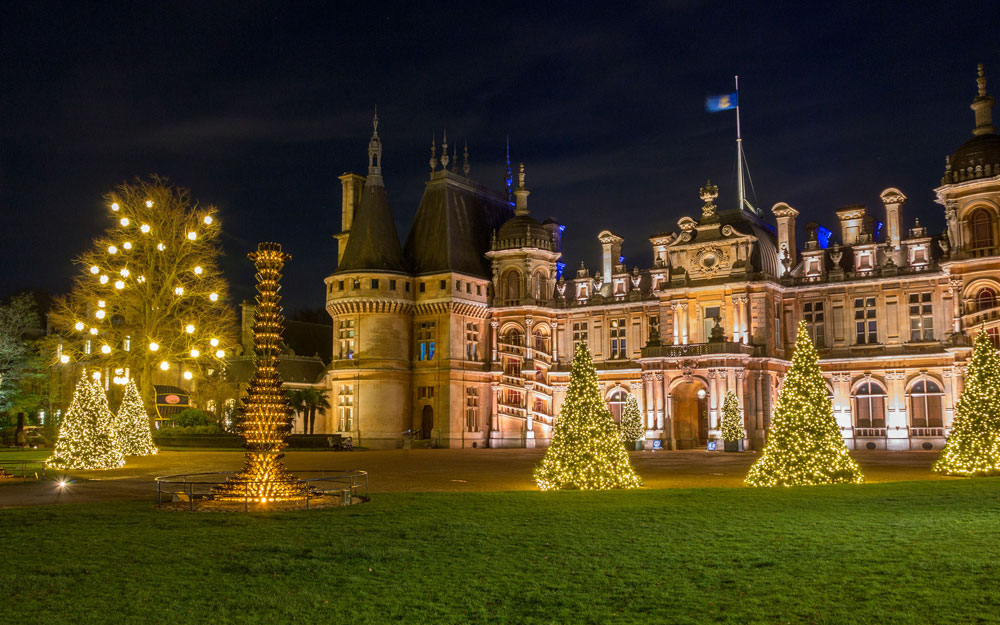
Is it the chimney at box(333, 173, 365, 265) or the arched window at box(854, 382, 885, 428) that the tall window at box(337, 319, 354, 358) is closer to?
the chimney at box(333, 173, 365, 265)

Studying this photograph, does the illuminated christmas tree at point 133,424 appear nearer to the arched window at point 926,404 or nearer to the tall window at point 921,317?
the arched window at point 926,404

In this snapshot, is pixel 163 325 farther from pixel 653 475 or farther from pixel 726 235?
pixel 726 235

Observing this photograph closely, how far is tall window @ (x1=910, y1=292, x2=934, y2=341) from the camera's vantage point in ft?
166

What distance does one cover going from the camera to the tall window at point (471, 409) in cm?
5812

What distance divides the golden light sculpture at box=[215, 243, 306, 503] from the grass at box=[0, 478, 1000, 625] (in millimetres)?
2154

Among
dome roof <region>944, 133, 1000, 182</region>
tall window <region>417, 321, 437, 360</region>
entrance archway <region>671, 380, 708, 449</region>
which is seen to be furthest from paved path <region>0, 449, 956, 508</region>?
tall window <region>417, 321, 437, 360</region>

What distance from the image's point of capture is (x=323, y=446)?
51969mm

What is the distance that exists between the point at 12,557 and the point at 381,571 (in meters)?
5.39

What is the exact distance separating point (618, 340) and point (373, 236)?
18.2m

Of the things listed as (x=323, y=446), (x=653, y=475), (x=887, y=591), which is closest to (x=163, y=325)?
(x=323, y=446)

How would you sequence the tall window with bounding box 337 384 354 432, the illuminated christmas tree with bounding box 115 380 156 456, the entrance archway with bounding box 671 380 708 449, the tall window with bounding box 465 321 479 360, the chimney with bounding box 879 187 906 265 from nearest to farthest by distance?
the illuminated christmas tree with bounding box 115 380 156 456 → the chimney with bounding box 879 187 906 265 → the entrance archway with bounding box 671 380 708 449 → the tall window with bounding box 337 384 354 432 → the tall window with bounding box 465 321 479 360

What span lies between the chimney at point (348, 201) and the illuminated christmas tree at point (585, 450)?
42138 millimetres

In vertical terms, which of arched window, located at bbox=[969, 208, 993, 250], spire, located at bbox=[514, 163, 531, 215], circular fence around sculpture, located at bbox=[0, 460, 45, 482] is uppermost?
spire, located at bbox=[514, 163, 531, 215]

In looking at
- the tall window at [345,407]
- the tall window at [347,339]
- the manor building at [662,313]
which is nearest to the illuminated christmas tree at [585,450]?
the manor building at [662,313]
